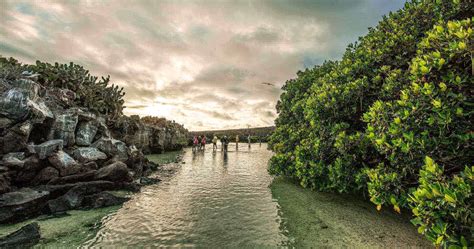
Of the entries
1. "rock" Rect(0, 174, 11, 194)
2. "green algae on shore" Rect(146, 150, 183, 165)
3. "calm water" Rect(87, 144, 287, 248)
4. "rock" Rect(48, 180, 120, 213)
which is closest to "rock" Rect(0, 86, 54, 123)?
"rock" Rect(0, 174, 11, 194)

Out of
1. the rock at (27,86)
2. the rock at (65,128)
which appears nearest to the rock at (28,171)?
the rock at (65,128)

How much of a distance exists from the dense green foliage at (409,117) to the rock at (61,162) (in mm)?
9967

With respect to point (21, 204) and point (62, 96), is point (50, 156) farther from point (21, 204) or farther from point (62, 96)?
point (62, 96)

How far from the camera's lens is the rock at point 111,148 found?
41.7 ft

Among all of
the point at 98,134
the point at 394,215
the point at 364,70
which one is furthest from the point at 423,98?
the point at 98,134

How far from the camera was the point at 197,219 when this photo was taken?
23.1ft

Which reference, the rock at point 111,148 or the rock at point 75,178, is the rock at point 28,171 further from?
the rock at point 111,148

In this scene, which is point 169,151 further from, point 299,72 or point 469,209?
point 469,209

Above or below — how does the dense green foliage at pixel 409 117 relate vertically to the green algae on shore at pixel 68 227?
above

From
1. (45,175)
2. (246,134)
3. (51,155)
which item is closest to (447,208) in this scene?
(45,175)

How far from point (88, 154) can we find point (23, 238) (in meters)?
6.61

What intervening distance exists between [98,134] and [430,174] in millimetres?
16228

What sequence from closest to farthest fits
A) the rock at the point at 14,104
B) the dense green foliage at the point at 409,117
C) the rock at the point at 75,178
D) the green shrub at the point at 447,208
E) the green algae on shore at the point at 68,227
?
1. the green shrub at the point at 447,208
2. the dense green foliage at the point at 409,117
3. the green algae on shore at the point at 68,227
4. the rock at the point at 75,178
5. the rock at the point at 14,104

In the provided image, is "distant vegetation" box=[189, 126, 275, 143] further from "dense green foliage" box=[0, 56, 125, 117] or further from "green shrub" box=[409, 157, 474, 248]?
"green shrub" box=[409, 157, 474, 248]
